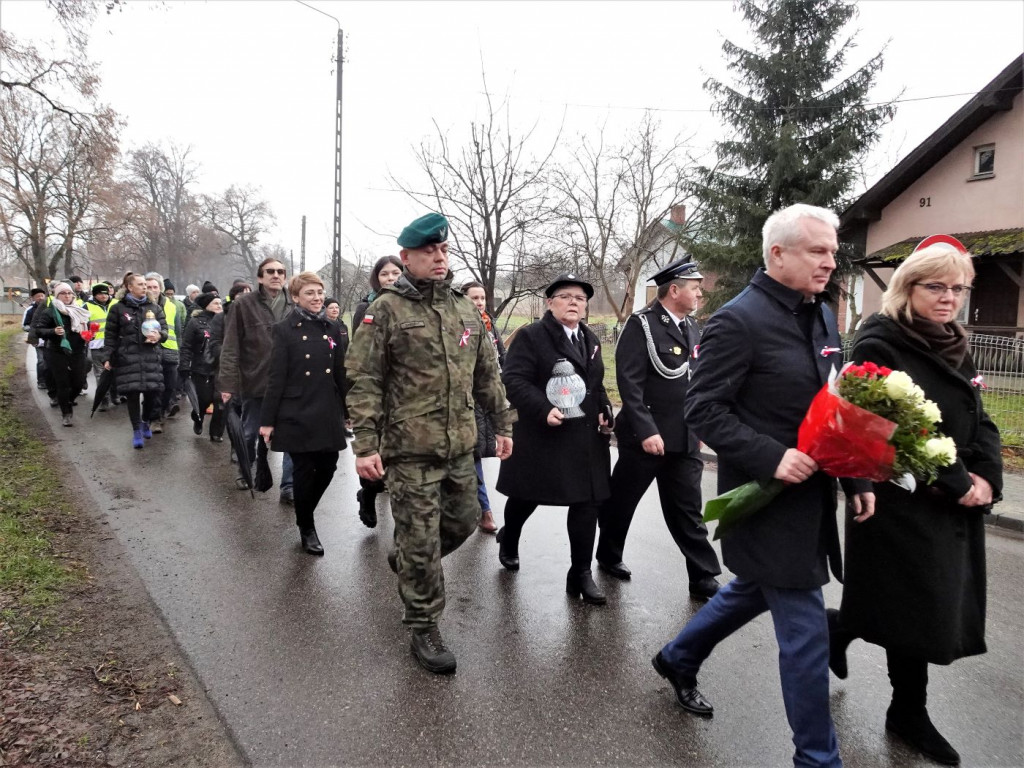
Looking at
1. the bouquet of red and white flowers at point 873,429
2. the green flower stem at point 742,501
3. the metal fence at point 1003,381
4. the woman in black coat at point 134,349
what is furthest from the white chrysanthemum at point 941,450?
the metal fence at point 1003,381

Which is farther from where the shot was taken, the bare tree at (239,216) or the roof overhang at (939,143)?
the bare tree at (239,216)

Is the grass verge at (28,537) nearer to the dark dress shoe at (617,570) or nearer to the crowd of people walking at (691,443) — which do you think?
the crowd of people walking at (691,443)

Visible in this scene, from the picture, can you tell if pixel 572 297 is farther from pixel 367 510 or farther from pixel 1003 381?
pixel 1003 381

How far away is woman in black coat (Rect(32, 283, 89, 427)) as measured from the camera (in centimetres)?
936

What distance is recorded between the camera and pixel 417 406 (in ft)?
10.4

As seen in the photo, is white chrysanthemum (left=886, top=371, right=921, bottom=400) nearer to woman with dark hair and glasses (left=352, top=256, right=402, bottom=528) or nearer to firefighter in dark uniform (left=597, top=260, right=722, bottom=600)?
firefighter in dark uniform (left=597, top=260, right=722, bottom=600)

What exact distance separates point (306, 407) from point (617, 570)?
2.36m

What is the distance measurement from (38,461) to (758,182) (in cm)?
1801

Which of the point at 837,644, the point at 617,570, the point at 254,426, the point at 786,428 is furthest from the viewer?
the point at 254,426

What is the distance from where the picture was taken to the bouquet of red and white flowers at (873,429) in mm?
2061

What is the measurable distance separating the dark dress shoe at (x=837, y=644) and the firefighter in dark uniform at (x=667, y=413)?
3.22 ft

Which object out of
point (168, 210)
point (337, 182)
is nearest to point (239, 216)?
point (168, 210)

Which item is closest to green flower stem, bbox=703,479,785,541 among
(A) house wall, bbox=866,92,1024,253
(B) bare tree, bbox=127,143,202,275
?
(A) house wall, bbox=866,92,1024,253

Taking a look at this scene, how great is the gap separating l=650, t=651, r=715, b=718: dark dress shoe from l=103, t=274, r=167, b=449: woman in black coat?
23.4 feet
